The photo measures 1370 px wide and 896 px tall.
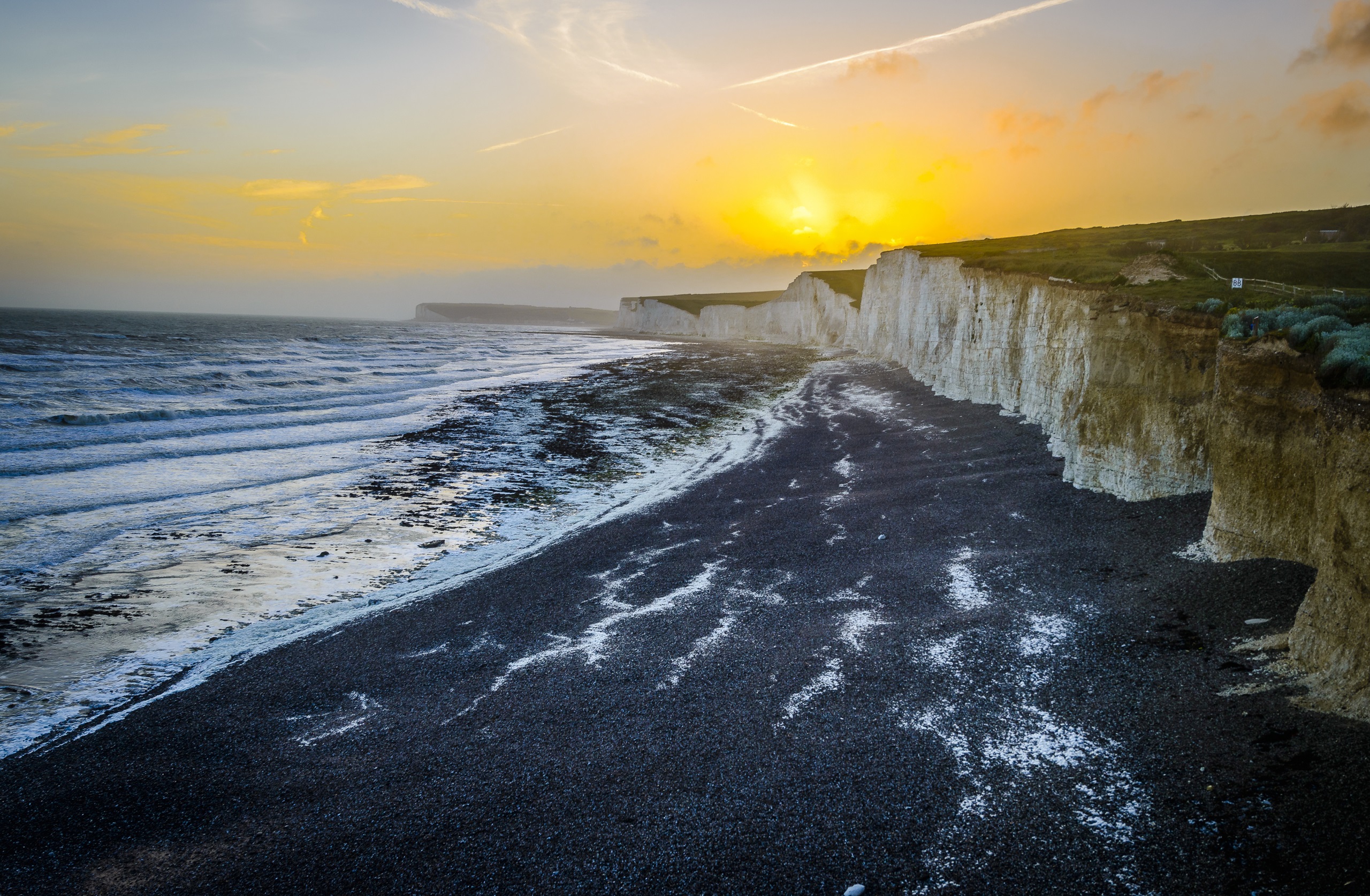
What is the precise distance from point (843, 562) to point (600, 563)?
497 centimetres

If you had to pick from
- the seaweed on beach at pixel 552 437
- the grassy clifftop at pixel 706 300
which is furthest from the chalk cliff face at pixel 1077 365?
the grassy clifftop at pixel 706 300

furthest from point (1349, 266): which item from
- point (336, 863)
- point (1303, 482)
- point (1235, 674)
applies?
point (336, 863)

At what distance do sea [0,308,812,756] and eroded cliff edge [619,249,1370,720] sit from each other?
10912 mm

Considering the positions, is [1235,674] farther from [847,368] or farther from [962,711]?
[847,368]

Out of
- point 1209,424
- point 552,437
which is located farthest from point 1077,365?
point 552,437

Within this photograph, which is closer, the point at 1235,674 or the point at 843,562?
the point at 1235,674

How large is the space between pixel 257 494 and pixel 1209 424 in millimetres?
23455

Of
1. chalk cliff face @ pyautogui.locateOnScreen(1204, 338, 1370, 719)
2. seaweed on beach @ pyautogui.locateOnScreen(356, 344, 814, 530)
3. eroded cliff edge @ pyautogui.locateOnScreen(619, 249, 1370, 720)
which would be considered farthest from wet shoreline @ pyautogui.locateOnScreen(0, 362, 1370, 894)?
seaweed on beach @ pyautogui.locateOnScreen(356, 344, 814, 530)

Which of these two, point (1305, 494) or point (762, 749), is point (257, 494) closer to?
point (762, 749)

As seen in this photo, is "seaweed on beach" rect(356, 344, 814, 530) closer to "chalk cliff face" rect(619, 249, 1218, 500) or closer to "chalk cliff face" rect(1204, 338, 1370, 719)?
"chalk cliff face" rect(619, 249, 1218, 500)

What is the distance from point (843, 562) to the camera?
1337cm

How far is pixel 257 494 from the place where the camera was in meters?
19.7

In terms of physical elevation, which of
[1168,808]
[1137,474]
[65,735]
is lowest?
[65,735]

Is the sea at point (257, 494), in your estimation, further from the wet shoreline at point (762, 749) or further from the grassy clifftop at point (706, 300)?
the grassy clifftop at point (706, 300)
